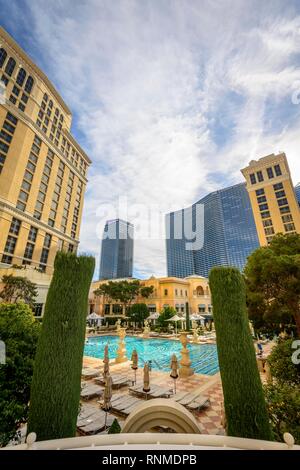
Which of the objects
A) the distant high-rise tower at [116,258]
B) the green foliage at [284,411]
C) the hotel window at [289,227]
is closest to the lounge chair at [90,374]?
the green foliage at [284,411]

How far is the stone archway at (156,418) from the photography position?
366 centimetres

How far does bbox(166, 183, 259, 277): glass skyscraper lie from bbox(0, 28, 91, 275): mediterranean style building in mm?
70717

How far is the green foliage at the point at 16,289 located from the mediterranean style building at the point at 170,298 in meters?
21.6

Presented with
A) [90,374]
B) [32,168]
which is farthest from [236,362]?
[32,168]

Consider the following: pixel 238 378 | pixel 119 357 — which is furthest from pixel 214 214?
pixel 238 378

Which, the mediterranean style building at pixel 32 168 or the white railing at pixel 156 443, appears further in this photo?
the mediterranean style building at pixel 32 168

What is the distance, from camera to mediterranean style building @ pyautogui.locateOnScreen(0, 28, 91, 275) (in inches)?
1102

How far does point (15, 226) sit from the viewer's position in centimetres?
2806

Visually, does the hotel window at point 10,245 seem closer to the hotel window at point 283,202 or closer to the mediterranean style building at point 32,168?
the mediterranean style building at point 32,168

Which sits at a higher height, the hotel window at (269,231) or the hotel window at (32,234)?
the hotel window at (269,231)

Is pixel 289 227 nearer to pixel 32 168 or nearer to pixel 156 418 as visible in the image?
pixel 156 418

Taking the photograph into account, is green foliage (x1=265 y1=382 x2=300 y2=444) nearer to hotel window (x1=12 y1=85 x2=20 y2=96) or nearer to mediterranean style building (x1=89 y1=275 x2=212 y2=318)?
mediterranean style building (x1=89 y1=275 x2=212 y2=318)

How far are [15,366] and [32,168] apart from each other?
34790mm

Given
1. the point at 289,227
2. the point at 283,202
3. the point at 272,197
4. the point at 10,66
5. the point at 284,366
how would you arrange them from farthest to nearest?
the point at 272,197 < the point at 283,202 < the point at 289,227 < the point at 10,66 < the point at 284,366
